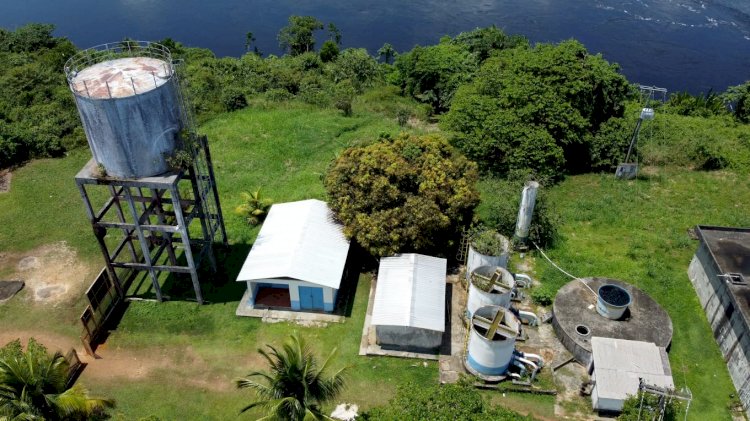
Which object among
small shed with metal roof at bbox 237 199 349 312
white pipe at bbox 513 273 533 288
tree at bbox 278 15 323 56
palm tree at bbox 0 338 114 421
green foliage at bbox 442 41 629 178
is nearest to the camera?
palm tree at bbox 0 338 114 421

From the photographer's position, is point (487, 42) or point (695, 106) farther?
point (487, 42)

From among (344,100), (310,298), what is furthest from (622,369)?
(344,100)

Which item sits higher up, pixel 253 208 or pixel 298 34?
pixel 253 208

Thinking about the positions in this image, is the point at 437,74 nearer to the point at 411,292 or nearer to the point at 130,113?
the point at 411,292

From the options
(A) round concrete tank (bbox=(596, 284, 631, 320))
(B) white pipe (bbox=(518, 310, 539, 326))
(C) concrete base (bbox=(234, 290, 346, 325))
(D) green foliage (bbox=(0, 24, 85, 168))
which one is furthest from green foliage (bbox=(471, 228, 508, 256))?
(D) green foliage (bbox=(0, 24, 85, 168))

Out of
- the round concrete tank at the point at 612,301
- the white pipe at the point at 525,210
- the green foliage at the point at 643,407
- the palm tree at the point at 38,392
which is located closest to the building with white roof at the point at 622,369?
the green foliage at the point at 643,407

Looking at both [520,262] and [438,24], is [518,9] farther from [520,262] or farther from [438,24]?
[520,262]

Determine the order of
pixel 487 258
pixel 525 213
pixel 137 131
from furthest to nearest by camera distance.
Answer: pixel 525 213, pixel 487 258, pixel 137 131

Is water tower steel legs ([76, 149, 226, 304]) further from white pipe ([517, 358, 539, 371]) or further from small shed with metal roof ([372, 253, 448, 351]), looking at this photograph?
white pipe ([517, 358, 539, 371])
